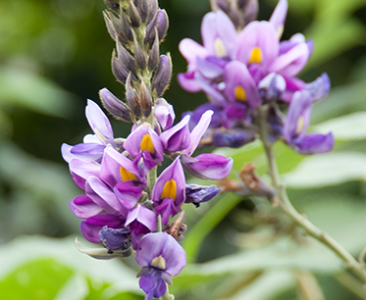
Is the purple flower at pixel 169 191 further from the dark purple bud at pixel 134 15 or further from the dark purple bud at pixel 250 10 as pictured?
the dark purple bud at pixel 250 10

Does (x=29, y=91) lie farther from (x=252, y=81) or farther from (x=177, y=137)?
(x=177, y=137)

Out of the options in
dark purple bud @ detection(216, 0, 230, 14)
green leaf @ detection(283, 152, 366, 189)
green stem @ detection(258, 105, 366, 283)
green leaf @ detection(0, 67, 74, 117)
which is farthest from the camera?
green leaf @ detection(0, 67, 74, 117)

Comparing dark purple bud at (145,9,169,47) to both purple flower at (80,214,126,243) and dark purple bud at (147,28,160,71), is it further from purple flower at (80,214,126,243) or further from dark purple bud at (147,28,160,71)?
purple flower at (80,214,126,243)

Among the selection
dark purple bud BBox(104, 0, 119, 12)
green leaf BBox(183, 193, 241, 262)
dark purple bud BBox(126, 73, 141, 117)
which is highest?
dark purple bud BBox(104, 0, 119, 12)

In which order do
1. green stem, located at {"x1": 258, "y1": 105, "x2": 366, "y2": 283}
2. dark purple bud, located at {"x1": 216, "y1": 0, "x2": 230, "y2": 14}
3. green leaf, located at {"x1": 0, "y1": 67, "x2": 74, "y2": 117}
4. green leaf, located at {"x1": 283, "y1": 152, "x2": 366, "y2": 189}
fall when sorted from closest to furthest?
1. green stem, located at {"x1": 258, "y1": 105, "x2": 366, "y2": 283}
2. dark purple bud, located at {"x1": 216, "y1": 0, "x2": 230, "y2": 14}
3. green leaf, located at {"x1": 283, "y1": 152, "x2": 366, "y2": 189}
4. green leaf, located at {"x1": 0, "y1": 67, "x2": 74, "y2": 117}

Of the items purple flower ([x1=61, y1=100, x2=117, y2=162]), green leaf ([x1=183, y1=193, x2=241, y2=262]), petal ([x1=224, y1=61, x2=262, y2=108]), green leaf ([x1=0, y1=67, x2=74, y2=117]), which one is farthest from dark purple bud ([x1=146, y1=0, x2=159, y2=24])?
green leaf ([x1=0, y1=67, x2=74, y2=117])

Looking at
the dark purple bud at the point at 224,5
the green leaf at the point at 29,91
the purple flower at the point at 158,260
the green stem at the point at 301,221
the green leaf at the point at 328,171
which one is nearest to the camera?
the purple flower at the point at 158,260

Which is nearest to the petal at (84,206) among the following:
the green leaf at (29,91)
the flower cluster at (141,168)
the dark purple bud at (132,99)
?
the flower cluster at (141,168)
